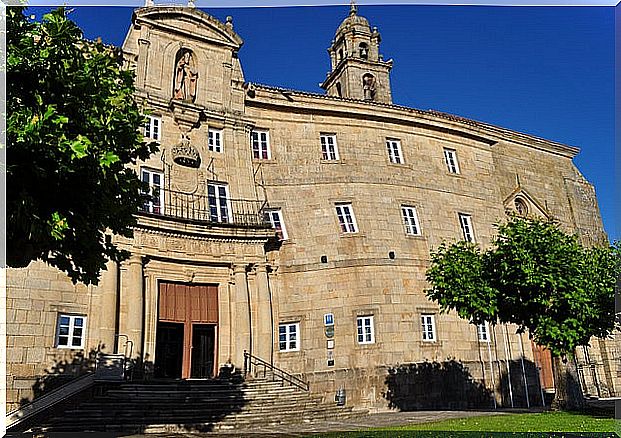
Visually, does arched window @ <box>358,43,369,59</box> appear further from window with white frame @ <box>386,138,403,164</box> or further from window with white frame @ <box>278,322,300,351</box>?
window with white frame @ <box>278,322,300,351</box>

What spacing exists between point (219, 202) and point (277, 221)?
85.8 inches

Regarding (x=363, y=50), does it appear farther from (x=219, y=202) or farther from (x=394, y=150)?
(x=219, y=202)

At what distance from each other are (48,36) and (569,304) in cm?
1270

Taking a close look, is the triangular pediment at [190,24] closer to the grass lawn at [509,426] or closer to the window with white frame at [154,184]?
the window with white frame at [154,184]

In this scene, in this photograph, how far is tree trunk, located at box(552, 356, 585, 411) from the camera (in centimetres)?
1567

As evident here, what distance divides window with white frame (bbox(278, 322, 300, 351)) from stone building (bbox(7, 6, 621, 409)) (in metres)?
0.04

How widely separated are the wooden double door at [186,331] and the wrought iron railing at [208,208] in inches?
90.5

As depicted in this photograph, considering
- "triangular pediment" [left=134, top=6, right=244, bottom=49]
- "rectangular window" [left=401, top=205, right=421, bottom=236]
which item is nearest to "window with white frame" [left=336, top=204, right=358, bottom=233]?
"rectangular window" [left=401, top=205, right=421, bottom=236]

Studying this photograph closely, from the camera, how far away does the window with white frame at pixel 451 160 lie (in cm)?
2498

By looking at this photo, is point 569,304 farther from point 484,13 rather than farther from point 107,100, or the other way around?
point 107,100

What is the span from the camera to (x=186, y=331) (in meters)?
19.1

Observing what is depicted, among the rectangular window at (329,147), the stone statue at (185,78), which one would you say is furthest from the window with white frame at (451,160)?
the stone statue at (185,78)

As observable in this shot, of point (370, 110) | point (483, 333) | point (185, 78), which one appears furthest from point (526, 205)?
point (185, 78)

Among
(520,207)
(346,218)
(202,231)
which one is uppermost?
(520,207)
